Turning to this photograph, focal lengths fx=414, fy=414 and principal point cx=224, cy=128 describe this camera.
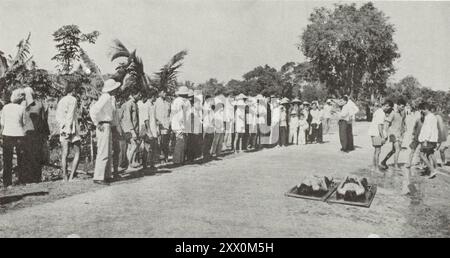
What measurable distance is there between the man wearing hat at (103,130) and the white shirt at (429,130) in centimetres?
655

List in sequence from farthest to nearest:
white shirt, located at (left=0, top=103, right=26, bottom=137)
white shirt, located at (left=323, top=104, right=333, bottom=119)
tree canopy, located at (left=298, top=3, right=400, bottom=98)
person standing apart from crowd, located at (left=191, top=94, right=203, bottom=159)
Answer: tree canopy, located at (left=298, top=3, right=400, bottom=98) < white shirt, located at (left=323, top=104, right=333, bottom=119) < person standing apart from crowd, located at (left=191, top=94, right=203, bottom=159) < white shirt, located at (left=0, top=103, right=26, bottom=137)

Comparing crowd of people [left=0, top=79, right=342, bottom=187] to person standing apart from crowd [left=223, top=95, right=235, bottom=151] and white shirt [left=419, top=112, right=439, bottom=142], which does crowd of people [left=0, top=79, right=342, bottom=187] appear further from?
white shirt [left=419, top=112, right=439, bottom=142]

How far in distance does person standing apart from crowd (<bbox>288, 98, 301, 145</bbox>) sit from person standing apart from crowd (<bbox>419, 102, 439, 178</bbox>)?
20.3 ft

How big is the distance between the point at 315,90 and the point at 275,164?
5361 cm

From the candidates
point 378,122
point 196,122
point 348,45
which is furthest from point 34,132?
point 348,45

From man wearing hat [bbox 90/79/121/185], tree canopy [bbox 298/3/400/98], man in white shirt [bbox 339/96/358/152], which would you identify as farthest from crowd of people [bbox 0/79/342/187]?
tree canopy [bbox 298/3/400/98]

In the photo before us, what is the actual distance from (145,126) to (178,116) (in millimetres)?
836

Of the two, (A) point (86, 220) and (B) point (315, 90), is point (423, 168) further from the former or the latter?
(B) point (315, 90)

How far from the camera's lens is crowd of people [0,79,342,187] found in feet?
24.0

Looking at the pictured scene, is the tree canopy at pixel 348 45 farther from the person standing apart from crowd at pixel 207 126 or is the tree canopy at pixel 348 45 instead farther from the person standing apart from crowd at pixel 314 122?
the person standing apart from crowd at pixel 207 126

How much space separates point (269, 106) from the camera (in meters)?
14.1

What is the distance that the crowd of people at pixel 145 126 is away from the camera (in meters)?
7.32
